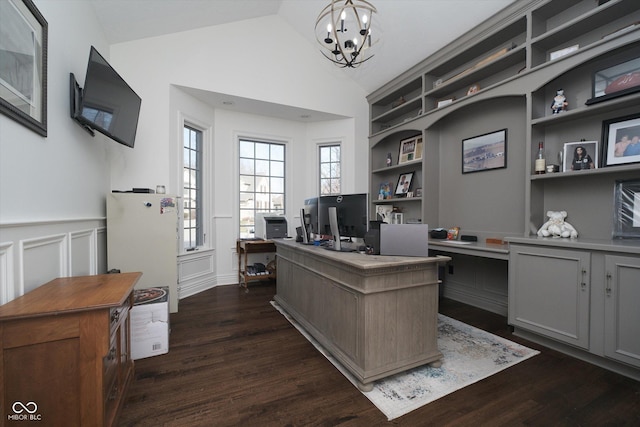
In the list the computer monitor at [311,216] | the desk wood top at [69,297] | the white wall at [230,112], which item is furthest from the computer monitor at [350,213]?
the white wall at [230,112]

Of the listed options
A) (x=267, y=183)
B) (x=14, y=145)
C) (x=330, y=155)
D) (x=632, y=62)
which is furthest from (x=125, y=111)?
(x=632, y=62)

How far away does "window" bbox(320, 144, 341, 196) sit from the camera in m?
5.30

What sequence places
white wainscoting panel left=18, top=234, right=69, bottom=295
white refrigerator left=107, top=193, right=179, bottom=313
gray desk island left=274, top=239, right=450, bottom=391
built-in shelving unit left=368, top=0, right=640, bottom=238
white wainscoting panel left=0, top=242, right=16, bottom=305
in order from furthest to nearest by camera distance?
white refrigerator left=107, top=193, right=179, bottom=313 < built-in shelving unit left=368, top=0, right=640, bottom=238 < gray desk island left=274, top=239, right=450, bottom=391 < white wainscoting panel left=18, top=234, right=69, bottom=295 < white wainscoting panel left=0, top=242, right=16, bottom=305

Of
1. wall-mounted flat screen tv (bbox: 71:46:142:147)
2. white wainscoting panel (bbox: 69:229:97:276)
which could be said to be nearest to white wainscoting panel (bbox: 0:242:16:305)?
white wainscoting panel (bbox: 69:229:97:276)

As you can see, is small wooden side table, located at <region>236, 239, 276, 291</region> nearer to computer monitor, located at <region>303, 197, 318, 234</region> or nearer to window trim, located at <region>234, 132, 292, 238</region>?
window trim, located at <region>234, 132, 292, 238</region>

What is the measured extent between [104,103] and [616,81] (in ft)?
14.2

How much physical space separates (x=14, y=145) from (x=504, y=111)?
4276 mm

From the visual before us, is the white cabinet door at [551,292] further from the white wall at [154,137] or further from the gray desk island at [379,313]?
the white wall at [154,137]

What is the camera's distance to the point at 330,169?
5340 mm

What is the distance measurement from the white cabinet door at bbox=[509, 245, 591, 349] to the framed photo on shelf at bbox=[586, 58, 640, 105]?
1.29 meters

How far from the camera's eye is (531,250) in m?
2.47

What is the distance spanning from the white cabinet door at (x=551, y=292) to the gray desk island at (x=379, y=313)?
3.31ft

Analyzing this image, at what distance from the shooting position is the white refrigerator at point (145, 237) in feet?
9.81

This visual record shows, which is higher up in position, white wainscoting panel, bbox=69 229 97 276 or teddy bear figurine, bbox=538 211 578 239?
teddy bear figurine, bbox=538 211 578 239
